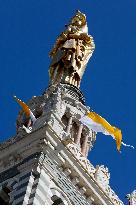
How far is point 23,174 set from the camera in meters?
40.7

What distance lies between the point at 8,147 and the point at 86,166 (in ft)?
14.5

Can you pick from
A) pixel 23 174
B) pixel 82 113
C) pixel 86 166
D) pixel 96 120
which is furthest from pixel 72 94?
pixel 23 174

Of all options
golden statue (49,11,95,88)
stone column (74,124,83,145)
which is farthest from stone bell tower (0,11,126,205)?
golden statue (49,11,95,88)

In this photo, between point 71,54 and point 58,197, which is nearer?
point 58,197

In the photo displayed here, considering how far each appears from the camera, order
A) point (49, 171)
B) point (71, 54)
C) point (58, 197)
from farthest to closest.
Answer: point (71, 54) < point (49, 171) < point (58, 197)

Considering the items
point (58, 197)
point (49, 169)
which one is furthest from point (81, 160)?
point (58, 197)

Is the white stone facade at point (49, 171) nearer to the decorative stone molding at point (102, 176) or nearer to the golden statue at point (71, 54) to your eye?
the decorative stone molding at point (102, 176)

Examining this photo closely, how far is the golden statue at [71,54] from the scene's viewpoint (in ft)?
187

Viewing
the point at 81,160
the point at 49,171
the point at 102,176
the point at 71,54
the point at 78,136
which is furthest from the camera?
the point at 71,54

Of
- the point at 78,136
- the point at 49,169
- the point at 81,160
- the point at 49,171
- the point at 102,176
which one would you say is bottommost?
the point at 49,171

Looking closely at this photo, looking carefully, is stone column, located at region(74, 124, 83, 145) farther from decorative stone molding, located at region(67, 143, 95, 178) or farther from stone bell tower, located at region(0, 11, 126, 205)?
decorative stone molding, located at region(67, 143, 95, 178)

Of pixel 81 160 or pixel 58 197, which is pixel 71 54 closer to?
pixel 81 160

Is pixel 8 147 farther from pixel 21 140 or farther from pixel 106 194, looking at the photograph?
pixel 106 194

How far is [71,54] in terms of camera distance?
191ft
